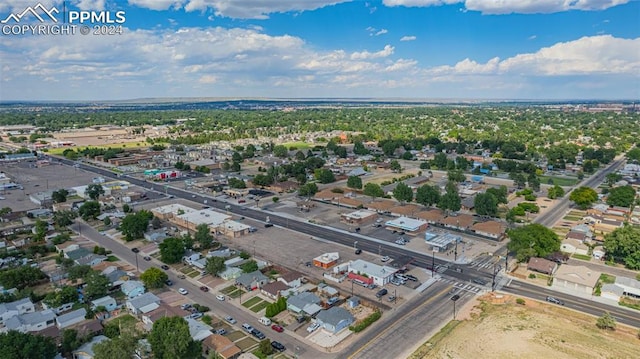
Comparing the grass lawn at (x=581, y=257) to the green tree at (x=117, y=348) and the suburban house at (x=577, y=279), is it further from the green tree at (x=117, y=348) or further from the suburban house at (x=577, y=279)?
the green tree at (x=117, y=348)

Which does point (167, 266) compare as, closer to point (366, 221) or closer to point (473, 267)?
point (366, 221)

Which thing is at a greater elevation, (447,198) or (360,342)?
(447,198)

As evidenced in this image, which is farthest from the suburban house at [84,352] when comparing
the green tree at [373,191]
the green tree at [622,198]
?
the green tree at [622,198]

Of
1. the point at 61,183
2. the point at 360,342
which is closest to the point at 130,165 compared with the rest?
the point at 61,183

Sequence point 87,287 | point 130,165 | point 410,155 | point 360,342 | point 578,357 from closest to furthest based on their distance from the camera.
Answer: point 578,357 → point 360,342 → point 87,287 → point 130,165 → point 410,155

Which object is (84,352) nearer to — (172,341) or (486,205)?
(172,341)

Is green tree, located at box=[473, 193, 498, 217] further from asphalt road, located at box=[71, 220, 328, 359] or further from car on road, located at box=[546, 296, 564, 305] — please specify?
asphalt road, located at box=[71, 220, 328, 359]

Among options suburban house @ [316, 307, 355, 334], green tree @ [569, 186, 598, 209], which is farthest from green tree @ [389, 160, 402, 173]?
suburban house @ [316, 307, 355, 334]
